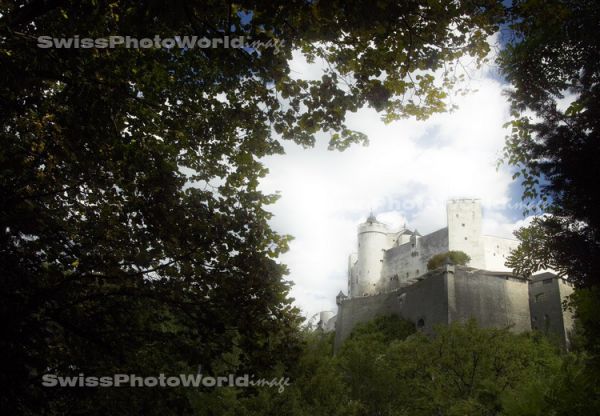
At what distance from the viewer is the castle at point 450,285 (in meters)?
39.2

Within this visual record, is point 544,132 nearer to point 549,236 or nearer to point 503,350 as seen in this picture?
point 549,236

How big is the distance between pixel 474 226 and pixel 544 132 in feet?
172

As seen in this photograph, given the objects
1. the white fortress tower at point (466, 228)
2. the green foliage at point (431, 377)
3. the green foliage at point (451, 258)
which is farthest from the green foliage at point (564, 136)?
the white fortress tower at point (466, 228)

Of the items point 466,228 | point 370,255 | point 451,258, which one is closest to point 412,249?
point 370,255

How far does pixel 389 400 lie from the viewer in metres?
25.4

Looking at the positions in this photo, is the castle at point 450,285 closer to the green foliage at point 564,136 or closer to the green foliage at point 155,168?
the green foliage at point 564,136

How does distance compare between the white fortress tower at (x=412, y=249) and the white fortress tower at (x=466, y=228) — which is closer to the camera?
the white fortress tower at (x=466, y=228)

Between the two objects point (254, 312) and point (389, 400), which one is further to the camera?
point (389, 400)

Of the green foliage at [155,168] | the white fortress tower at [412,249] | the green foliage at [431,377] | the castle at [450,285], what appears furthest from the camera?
the white fortress tower at [412,249]

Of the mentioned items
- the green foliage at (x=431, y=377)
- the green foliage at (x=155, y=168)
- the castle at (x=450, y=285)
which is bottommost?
the green foliage at (x=431, y=377)

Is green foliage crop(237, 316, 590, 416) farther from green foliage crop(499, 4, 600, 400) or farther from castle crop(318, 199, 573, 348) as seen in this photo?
green foliage crop(499, 4, 600, 400)

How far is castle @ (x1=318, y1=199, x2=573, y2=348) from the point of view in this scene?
39250 millimetres

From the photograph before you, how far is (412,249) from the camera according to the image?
61.3 metres

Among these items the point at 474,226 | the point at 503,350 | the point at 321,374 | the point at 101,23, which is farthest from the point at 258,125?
the point at 474,226
